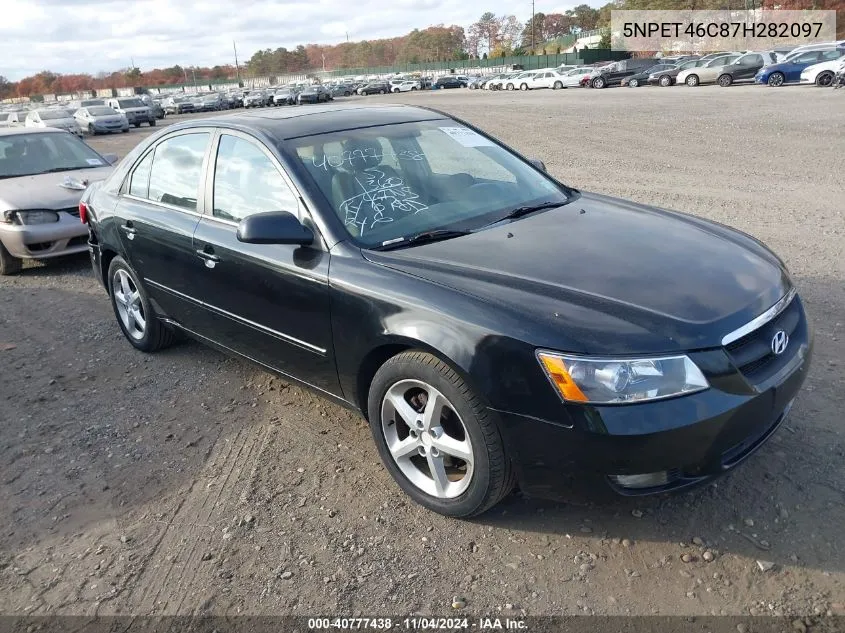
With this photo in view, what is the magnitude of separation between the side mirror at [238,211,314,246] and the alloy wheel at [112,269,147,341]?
220 centimetres

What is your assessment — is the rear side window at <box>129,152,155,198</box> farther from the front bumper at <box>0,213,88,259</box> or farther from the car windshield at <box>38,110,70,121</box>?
the car windshield at <box>38,110,70,121</box>

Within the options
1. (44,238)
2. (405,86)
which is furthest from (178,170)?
(405,86)

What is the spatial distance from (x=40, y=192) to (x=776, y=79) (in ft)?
100

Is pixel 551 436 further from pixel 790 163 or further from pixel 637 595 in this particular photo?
pixel 790 163

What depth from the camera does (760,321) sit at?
278 cm

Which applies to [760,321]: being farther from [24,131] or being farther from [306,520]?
[24,131]

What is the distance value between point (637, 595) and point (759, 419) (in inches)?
32.1

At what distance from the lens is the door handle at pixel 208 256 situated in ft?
12.8

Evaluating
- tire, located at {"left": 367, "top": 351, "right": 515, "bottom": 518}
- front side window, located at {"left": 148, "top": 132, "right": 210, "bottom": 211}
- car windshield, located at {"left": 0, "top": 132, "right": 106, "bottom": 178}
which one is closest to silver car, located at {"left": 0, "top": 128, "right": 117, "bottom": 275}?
car windshield, located at {"left": 0, "top": 132, "right": 106, "bottom": 178}

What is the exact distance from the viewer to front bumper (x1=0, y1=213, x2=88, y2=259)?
742 cm

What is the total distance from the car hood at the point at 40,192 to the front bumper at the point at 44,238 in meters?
0.19

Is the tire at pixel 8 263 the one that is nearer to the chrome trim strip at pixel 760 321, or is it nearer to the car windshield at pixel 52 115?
the chrome trim strip at pixel 760 321

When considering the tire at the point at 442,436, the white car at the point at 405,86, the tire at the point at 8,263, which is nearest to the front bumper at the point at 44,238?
the tire at the point at 8,263

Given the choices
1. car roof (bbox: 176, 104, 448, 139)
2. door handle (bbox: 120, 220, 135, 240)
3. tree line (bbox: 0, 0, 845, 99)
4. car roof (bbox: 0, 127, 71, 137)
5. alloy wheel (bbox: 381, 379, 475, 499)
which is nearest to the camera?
alloy wheel (bbox: 381, 379, 475, 499)
